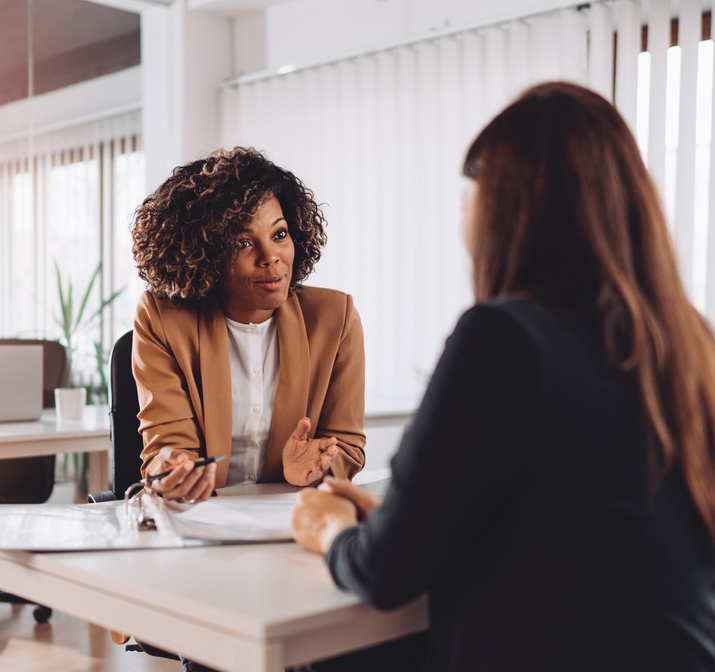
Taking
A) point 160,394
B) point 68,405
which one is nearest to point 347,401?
point 160,394

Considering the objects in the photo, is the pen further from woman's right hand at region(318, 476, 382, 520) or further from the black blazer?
the black blazer

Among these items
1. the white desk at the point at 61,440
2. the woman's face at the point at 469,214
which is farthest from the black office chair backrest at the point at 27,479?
the woman's face at the point at 469,214

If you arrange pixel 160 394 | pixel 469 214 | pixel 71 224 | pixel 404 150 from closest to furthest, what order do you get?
pixel 469 214
pixel 160 394
pixel 404 150
pixel 71 224

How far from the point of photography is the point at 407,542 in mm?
854

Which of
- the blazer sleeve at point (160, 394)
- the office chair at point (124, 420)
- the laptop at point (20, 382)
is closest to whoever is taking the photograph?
the blazer sleeve at point (160, 394)

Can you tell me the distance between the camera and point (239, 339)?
1.85m

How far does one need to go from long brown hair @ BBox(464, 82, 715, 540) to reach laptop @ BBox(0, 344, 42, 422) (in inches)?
89.2

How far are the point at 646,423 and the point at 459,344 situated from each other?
0.20 metres

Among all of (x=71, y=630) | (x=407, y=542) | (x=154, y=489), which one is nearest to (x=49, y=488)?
(x=71, y=630)

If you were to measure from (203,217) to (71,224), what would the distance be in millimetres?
3370

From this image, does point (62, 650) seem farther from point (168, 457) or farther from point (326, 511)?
point (326, 511)

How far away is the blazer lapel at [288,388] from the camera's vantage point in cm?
176

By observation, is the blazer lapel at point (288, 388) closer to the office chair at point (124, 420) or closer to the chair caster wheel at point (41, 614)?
the office chair at point (124, 420)

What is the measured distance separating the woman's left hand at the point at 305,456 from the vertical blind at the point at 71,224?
3316 mm
